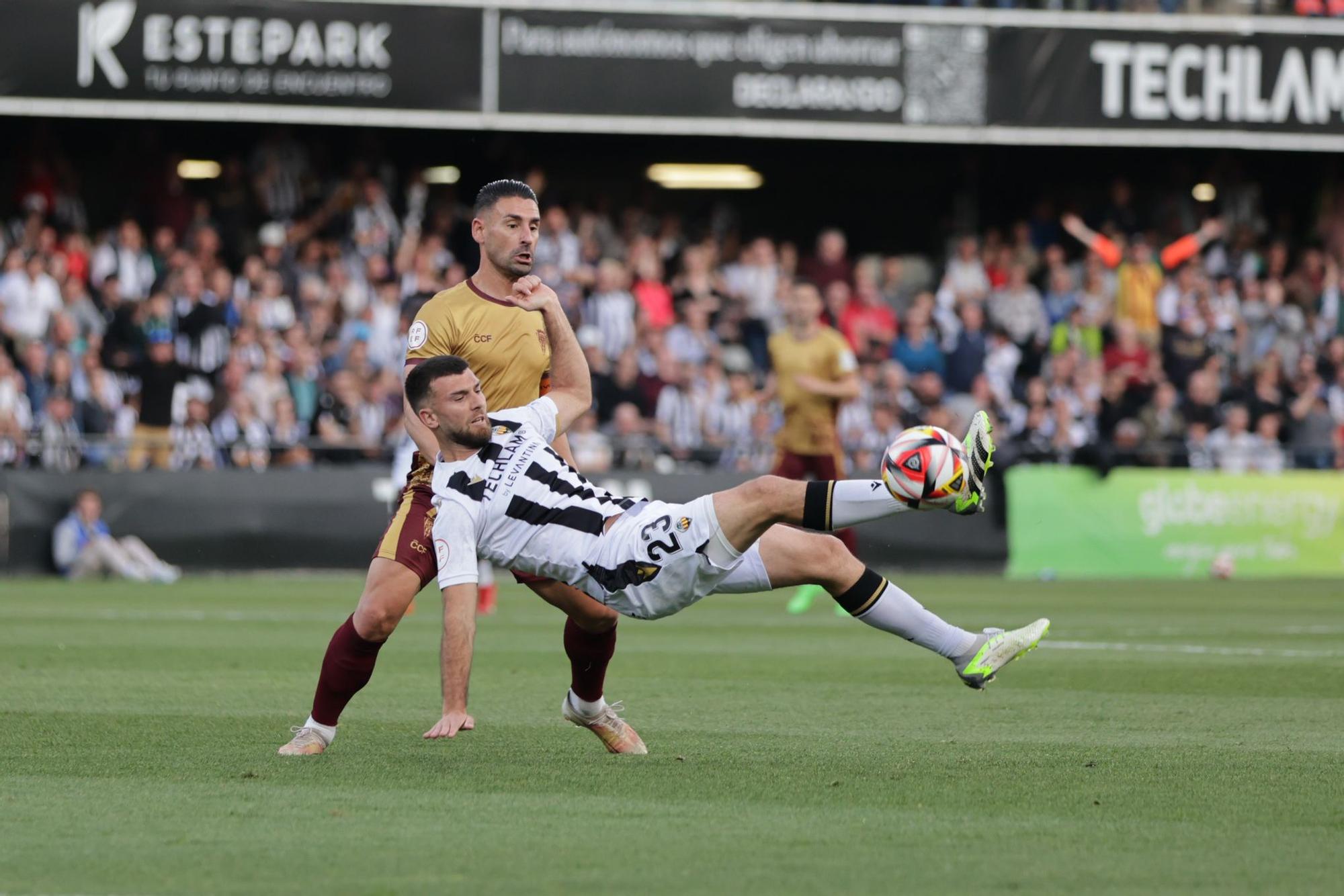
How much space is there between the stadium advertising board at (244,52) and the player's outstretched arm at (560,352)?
16167 millimetres

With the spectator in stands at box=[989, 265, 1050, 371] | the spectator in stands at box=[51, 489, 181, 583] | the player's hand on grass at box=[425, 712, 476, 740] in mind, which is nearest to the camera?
the player's hand on grass at box=[425, 712, 476, 740]

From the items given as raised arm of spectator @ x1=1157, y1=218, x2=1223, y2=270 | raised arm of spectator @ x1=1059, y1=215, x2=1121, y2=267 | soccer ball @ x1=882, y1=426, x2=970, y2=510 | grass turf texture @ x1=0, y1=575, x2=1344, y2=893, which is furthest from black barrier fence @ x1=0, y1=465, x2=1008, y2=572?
soccer ball @ x1=882, y1=426, x2=970, y2=510

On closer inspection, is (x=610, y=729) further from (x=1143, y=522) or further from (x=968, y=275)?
(x=968, y=275)

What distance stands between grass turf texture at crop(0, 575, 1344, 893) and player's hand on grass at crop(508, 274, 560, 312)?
1.68 meters

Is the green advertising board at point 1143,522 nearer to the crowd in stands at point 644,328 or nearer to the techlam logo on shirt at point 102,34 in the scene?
the crowd in stands at point 644,328

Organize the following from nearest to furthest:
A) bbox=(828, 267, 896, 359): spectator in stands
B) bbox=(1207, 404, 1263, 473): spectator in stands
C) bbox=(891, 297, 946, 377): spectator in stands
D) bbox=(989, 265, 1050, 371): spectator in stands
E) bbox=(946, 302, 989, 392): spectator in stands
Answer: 1. bbox=(1207, 404, 1263, 473): spectator in stands
2. bbox=(891, 297, 946, 377): spectator in stands
3. bbox=(946, 302, 989, 392): spectator in stands
4. bbox=(828, 267, 896, 359): spectator in stands
5. bbox=(989, 265, 1050, 371): spectator in stands

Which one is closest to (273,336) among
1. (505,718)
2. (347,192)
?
(347,192)

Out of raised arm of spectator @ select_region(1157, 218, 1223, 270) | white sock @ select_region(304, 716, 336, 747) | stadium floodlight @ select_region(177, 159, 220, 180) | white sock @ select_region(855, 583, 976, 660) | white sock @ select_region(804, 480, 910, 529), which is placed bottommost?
white sock @ select_region(304, 716, 336, 747)

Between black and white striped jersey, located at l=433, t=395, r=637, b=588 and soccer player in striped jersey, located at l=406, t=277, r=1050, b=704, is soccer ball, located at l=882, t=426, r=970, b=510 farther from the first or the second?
black and white striped jersey, located at l=433, t=395, r=637, b=588

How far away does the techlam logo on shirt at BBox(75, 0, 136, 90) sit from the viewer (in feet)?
74.5

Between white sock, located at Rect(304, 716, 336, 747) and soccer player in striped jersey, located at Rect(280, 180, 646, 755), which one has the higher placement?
soccer player in striped jersey, located at Rect(280, 180, 646, 755)

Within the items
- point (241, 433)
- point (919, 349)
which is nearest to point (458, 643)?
point (241, 433)

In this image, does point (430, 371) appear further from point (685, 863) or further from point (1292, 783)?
point (1292, 783)

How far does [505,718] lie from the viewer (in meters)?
8.68
